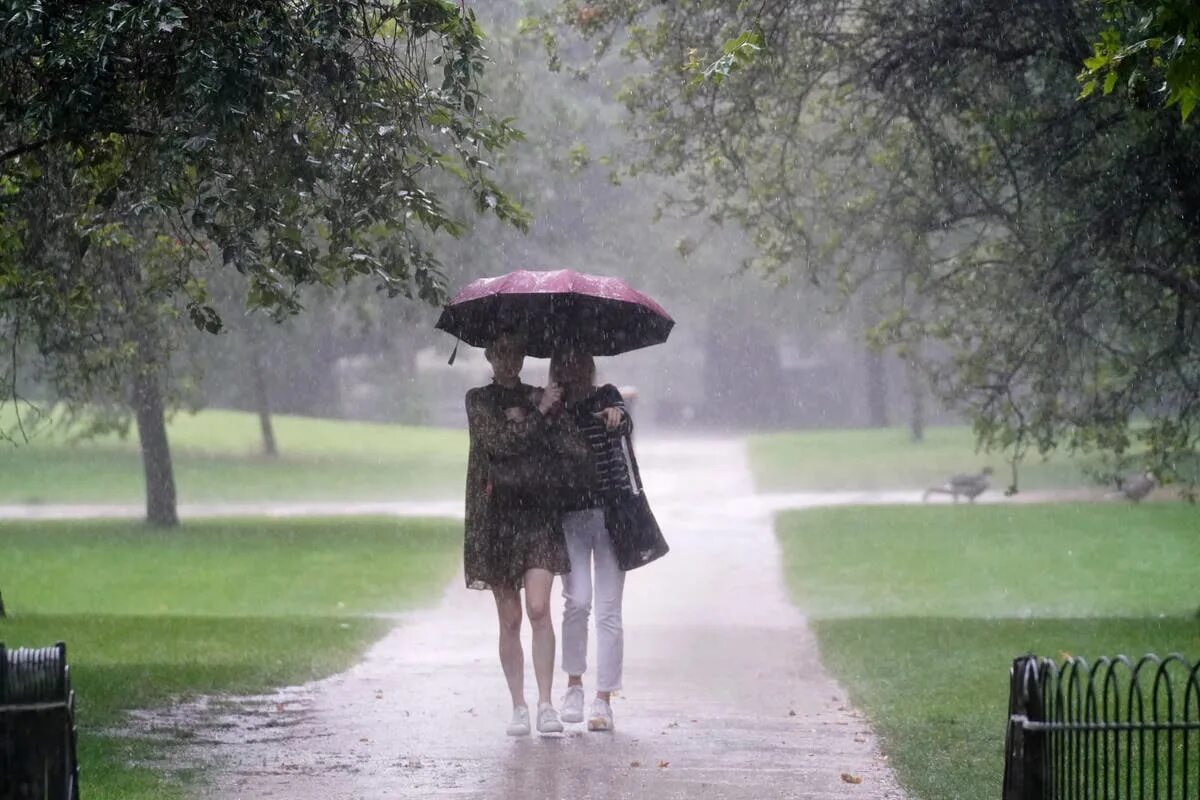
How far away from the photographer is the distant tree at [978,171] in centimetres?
1170

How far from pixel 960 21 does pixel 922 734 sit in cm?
554

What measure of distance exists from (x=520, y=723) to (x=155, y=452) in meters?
18.7

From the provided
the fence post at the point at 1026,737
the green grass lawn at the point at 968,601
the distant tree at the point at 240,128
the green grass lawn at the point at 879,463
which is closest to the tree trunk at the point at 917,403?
the green grass lawn at the point at 879,463

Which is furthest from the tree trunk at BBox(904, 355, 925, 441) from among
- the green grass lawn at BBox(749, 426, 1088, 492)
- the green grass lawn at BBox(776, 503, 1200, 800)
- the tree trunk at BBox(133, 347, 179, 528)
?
the tree trunk at BBox(133, 347, 179, 528)

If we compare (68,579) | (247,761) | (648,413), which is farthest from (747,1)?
(648,413)

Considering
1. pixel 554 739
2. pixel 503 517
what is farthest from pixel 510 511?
pixel 554 739

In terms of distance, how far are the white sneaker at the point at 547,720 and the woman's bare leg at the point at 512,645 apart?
0.20 metres

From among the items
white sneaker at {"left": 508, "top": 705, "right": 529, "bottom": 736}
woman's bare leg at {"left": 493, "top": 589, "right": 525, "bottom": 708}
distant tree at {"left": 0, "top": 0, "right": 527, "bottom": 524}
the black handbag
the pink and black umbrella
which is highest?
distant tree at {"left": 0, "top": 0, "right": 527, "bottom": 524}

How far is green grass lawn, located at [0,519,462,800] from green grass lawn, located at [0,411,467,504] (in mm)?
6838

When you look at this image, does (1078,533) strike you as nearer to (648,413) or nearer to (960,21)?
(960,21)

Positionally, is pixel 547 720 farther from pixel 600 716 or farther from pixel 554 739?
pixel 600 716

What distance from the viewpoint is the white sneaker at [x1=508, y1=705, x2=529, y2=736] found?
782 centimetres

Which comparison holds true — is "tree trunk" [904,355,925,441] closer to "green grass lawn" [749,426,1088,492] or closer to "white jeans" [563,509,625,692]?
"green grass lawn" [749,426,1088,492]

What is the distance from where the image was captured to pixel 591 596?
786cm
